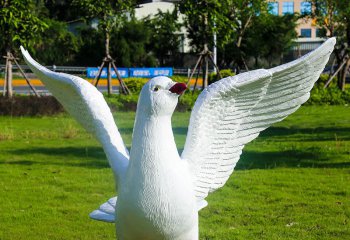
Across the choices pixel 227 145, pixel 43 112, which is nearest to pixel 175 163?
pixel 227 145

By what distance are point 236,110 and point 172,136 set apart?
62 centimetres

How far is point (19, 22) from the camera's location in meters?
14.0

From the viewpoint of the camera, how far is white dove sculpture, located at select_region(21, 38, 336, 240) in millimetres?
3930

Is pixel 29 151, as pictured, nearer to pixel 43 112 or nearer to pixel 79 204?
pixel 79 204

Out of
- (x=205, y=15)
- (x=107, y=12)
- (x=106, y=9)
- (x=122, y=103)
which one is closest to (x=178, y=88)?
(x=122, y=103)

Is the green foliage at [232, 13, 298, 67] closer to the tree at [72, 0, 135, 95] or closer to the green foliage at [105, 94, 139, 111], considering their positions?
the tree at [72, 0, 135, 95]

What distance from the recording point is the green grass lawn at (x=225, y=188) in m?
5.86

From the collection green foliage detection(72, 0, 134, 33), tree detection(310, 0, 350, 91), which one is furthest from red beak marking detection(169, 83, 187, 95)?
tree detection(310, 0, 350, 91)

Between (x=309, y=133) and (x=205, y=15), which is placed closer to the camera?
(x=309, y=133)

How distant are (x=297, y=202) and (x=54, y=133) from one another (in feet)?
18.4

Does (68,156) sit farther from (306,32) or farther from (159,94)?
(306,32)

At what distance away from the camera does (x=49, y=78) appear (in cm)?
454

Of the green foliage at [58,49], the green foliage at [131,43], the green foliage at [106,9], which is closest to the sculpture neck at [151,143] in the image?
the green foliage at [106,9]

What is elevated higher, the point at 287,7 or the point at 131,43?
the point at 287,7
